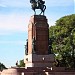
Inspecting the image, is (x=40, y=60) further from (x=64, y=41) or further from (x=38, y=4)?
(x=64, y=41)

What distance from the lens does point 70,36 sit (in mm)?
54938

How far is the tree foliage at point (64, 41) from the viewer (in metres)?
54.4

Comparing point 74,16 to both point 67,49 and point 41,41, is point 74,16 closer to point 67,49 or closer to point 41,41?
point 67,49

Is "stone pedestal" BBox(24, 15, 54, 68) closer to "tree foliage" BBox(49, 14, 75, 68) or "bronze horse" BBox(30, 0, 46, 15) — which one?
"bronze horse" BBox(30, 0, 46, 15)

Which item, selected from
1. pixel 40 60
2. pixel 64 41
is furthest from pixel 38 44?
pixel 64 41

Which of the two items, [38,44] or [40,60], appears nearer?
[40,60]

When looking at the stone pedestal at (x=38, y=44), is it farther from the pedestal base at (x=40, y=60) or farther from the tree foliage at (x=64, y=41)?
the tree foliage at (x=64, y=41)

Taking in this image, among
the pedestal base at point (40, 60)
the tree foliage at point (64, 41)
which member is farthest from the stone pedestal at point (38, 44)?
the tree foliage at point (64, 41)

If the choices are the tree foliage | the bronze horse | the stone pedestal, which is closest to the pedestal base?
the stone pedestal

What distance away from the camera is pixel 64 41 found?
181ft

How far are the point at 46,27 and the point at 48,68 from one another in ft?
19.4

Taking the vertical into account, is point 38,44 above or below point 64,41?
below

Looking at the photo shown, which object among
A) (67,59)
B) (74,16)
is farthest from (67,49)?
(74,16)

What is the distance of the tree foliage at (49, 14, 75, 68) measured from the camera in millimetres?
54438
